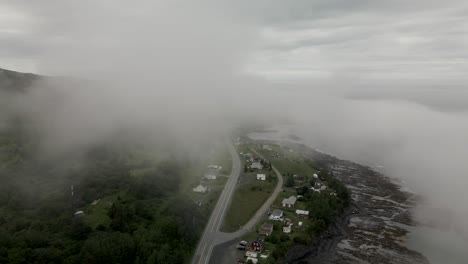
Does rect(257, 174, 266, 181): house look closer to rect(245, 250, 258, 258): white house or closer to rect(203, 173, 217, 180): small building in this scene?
rect(203, 173, 217, 180): small building

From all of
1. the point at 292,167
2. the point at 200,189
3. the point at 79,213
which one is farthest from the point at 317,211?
the point at 79,213

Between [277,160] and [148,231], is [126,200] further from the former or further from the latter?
[277,160]

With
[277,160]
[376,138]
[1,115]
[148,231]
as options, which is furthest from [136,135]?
[376,138]

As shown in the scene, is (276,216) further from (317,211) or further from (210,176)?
(210,176)

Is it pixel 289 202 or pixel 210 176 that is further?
pixel 210 176

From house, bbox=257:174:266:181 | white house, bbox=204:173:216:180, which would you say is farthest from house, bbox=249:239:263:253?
white house, bbox=204:173:216:180

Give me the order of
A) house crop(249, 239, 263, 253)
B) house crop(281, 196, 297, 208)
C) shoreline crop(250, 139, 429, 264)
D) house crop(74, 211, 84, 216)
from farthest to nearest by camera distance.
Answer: house crop(281, 196, 297, 208) → shoreline crop(250, 139, 429, 264) → house crop(74, 211, 84, 216) → house crop(249, 239, 263, 253)

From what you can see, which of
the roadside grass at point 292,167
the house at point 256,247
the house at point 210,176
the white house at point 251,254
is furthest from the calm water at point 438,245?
the house at point 210,176
